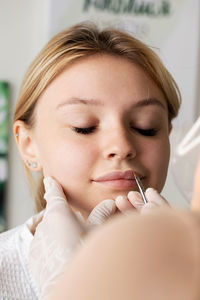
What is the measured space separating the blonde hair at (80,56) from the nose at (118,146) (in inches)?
6.6

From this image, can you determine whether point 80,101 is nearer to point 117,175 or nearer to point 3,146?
point 117,175

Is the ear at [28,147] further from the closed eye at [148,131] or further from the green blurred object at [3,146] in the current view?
the green blurred object at [3,146]

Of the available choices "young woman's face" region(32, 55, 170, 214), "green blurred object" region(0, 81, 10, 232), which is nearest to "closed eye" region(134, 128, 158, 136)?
"young woman's face" region(32, 55, 170, 214)

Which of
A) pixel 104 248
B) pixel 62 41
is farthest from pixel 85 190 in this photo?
pixel 104 248

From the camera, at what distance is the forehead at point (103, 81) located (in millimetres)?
868

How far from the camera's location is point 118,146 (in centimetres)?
82

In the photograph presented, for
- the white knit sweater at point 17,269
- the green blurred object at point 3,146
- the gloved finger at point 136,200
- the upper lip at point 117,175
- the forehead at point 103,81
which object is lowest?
the green blurred object at point 3,146

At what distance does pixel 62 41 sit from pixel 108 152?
28 cm

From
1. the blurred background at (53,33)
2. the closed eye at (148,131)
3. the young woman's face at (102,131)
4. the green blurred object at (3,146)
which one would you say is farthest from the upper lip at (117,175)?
the green blurred object at (3,146)

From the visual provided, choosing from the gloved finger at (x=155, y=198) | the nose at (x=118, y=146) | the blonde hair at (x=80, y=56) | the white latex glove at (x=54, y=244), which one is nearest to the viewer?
the white latex glove at (x=54, y=244)

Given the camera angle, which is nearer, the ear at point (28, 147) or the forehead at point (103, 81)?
the forehead at point (103, 81)

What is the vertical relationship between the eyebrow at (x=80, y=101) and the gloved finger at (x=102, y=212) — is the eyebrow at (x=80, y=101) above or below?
above

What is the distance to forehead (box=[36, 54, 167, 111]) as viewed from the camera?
868 mm

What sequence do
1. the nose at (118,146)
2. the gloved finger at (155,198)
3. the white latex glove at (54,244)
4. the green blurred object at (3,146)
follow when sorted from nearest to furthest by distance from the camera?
the white latex glove at (54,244), the gloved finger at (155,198), the nose at (118,146), the green blurred object at (3,146)
